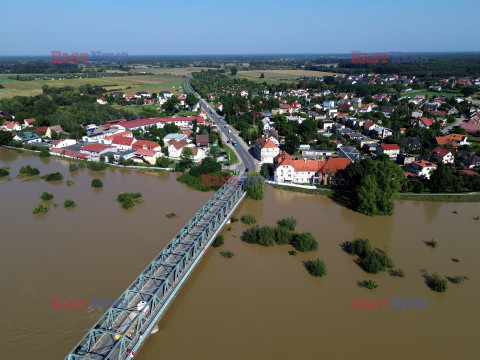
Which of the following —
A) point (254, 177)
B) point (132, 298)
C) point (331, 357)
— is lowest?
point (331, 357)

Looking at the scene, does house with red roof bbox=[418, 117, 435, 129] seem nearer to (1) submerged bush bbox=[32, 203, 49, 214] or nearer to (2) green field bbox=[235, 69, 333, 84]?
(1) submerged bush bbox=[32, 203, 49, 214]

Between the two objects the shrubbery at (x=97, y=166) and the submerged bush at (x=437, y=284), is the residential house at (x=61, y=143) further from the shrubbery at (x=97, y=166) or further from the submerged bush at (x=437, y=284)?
the submerged bush at (x=437, y=284)

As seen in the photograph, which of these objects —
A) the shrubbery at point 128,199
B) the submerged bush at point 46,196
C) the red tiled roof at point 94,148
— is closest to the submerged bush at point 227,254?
the shrubbery at point 128,199

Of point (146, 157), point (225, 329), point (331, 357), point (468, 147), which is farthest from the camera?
point (468, 147)

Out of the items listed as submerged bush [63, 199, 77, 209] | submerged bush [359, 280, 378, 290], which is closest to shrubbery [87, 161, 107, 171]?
submerged bush [63, 199, 77, 209]

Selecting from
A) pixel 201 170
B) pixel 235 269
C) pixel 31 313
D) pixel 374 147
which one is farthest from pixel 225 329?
pixel 374 147

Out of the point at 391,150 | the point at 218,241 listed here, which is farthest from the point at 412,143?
the point at 218,241

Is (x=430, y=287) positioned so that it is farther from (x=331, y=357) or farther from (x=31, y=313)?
(x=31, y=313)
